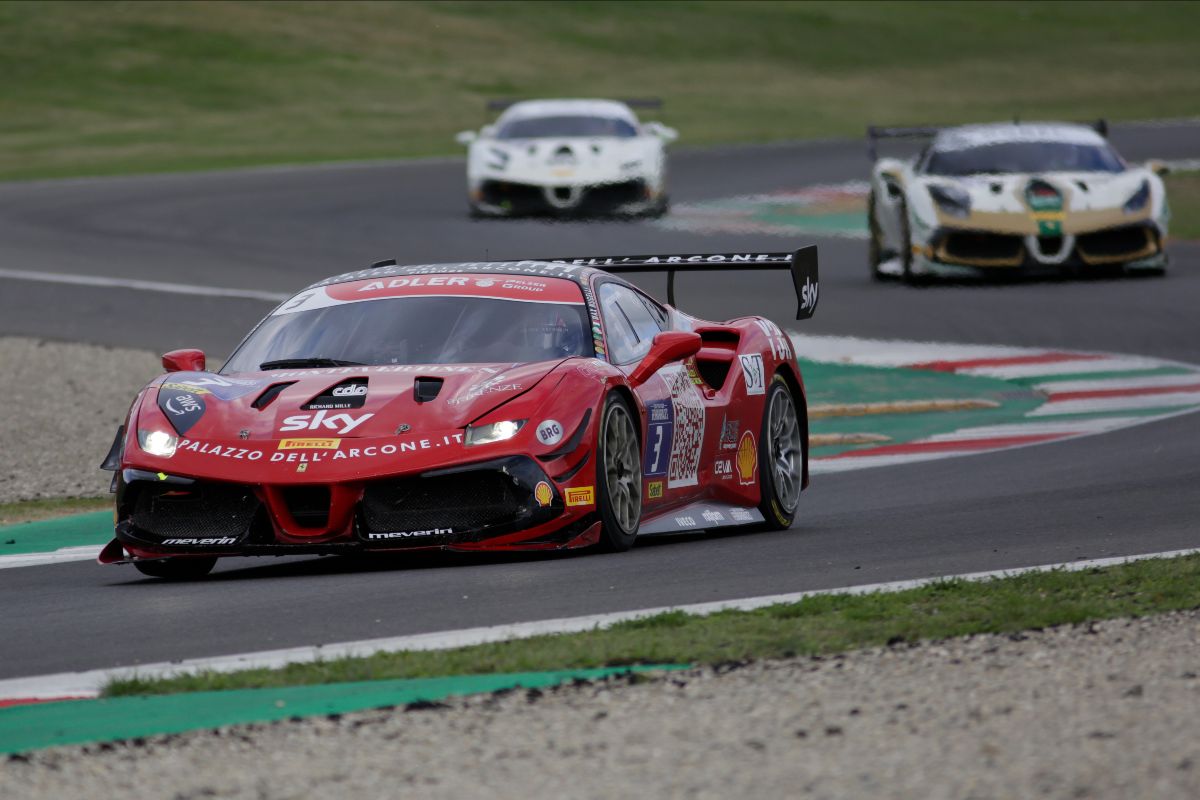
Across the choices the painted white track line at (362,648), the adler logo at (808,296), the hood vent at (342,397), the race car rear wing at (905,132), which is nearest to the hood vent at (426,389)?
the hood vent at (342,397)

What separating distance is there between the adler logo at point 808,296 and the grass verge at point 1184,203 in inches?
539

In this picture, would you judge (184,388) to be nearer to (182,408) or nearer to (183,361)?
(182,408)

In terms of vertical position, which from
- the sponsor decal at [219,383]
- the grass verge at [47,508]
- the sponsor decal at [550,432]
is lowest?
the grass verge at [47,508]

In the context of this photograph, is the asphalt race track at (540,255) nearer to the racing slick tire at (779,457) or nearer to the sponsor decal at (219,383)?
the racing slick tire at (779,457)

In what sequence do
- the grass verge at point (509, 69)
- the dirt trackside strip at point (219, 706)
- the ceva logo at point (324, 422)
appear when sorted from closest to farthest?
1. the dirt trackside strip at point (219, 706)
2. the ceva logo at point (324, 422)
3. the grass verge at point (509, 69)

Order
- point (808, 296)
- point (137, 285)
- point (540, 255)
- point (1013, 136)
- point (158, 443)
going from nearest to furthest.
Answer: point (158, 443) < point (808, 296) < point (137, 285) < point (1013, 136) < point (540, 255)

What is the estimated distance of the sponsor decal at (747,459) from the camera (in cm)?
935

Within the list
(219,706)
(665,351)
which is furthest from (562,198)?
(219,706)

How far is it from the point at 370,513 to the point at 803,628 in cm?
194

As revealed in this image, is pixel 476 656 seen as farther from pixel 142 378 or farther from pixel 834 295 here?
pixel 834 295

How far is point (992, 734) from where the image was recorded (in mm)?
4820

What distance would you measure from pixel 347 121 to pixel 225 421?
3914cm

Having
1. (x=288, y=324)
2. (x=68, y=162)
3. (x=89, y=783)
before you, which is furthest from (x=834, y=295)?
(x=68, y=162)

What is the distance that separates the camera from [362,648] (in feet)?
20.2
